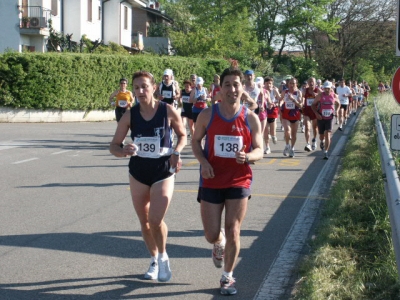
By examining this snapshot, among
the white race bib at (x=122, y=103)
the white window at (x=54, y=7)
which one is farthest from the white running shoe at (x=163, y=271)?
the white window at (x=54, y=7)

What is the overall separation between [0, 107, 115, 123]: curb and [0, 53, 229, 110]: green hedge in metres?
0.22

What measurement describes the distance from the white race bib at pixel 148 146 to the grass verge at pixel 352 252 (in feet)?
5.34

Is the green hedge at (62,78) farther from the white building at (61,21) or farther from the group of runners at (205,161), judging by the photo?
the group of runners at (205,161)

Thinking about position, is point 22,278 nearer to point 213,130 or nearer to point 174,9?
point 213,130

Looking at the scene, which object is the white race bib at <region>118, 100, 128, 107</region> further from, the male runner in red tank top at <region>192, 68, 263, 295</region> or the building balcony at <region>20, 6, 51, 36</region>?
the building balcony at <region>20, 6, 51, 36</region>

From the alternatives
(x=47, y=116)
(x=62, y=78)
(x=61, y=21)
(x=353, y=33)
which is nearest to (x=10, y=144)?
(x=47, y=116)

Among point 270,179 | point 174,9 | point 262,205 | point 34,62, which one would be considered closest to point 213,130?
point 262,205

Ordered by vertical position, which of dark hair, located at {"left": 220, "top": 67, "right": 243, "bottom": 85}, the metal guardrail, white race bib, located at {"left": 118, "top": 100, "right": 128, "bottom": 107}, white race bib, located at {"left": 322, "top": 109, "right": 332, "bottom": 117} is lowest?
the metal guardrail

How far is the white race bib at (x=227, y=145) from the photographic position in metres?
5.77

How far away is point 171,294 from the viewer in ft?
19.0

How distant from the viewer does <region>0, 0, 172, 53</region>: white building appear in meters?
35.8

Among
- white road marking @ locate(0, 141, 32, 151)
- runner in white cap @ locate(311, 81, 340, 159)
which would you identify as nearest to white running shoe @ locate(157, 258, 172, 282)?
runner in white cap @ locate(311, 81, 340, 159)

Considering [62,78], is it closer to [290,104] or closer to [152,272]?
[290,104]

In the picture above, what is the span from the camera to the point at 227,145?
5.78 metres
